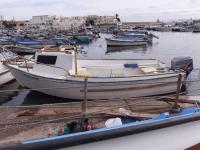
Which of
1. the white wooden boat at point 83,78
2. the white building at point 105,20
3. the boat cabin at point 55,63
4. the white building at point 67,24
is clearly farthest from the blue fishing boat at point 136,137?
the white building at point 105,20

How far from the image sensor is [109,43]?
192 ft

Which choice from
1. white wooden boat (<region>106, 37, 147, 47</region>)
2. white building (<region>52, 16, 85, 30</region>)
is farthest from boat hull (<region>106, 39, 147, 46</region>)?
white building (<region>52, 16, 85, 30</region>)

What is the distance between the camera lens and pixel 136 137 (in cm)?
418

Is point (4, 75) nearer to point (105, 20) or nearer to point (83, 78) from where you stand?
point (83, 78)

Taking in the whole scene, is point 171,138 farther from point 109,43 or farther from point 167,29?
point 167,29

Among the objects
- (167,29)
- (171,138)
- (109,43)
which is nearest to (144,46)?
(109,43)

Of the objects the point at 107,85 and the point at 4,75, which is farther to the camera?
the point at 4,75

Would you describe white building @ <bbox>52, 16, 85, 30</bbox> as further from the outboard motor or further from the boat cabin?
the boat cabin

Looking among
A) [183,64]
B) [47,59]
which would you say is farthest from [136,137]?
[183,64]

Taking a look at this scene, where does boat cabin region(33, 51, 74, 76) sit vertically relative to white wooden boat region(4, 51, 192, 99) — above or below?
above

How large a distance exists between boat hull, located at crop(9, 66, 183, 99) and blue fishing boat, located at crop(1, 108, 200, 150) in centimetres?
919

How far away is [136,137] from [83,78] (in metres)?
9.72

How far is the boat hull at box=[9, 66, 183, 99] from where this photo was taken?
46.0 ft

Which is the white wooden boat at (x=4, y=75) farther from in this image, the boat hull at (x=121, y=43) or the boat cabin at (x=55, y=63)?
the boat hull at (x=121, y=43)
